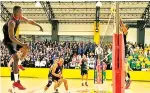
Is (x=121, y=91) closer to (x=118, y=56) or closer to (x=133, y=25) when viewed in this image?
(x=118, y=56)

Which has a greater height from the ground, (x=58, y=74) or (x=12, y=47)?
(x=12, y=47)

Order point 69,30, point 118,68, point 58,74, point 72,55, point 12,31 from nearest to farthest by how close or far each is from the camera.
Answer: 1. point 118,68
2. point 12,31
3. point 58,74
4. point 72,55
5. point 69,30

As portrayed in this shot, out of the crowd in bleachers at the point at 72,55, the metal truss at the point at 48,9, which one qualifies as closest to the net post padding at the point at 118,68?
the crowd in bleachers at the point at 72,55

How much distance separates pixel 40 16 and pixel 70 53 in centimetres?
704

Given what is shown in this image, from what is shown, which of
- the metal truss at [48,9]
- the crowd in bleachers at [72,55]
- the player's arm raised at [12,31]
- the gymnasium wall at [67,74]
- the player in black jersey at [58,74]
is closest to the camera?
the player's arm raised at [12,31]

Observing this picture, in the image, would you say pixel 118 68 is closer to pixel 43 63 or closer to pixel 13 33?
pixel 13 33

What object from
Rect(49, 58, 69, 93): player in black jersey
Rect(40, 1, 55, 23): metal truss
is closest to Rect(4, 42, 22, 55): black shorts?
Rect(49, 58, 69, 93): player in black jersey

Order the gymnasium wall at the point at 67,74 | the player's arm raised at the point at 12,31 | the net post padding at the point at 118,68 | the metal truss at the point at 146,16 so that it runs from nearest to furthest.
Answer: the net post padding at the point at 118,68 → the player's arm raised at the point at 12,31 → the gymnasium wall at the point at 67,74 → the metal truss at the point at 146,16

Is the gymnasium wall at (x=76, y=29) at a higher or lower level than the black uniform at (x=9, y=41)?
higher

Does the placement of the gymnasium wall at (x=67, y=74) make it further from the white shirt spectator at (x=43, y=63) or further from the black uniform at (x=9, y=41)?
the black uniform at (x=9, y=41)

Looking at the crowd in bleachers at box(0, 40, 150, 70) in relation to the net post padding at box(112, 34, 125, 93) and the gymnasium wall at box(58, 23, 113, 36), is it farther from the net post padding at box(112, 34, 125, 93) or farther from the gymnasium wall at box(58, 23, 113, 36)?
the net post padding at box(112, 34, 125, 93)

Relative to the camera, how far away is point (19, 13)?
149 inches

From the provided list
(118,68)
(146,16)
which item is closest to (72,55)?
(146,16)

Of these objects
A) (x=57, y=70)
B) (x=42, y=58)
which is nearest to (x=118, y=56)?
(x=57, y=70)
